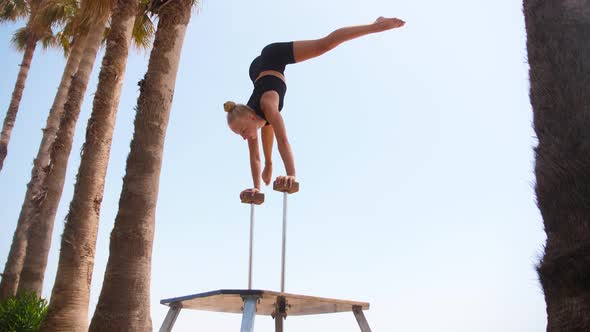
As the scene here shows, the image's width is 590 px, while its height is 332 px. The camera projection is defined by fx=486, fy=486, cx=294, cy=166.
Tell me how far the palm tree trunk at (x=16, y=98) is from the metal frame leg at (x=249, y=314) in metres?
13.7

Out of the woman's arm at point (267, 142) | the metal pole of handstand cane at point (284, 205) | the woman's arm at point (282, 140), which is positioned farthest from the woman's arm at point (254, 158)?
the metal pole of handstand cane at point (284, 205)

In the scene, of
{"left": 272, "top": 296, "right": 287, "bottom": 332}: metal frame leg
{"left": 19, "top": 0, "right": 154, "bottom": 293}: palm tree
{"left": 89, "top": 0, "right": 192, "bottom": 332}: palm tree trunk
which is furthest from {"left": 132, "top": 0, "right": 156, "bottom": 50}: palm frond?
{"left": 272, "top": 296, "right": 287, "bottom": 332}: metal frame leg

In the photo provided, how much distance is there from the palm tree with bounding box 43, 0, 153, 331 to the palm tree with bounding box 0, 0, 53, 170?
8.28 m

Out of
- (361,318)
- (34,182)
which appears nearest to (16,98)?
(34,182)

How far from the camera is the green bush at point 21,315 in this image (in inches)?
313

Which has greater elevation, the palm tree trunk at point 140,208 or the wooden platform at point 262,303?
the palm tree trunk at point 140,208

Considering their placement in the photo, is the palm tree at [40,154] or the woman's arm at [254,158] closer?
the woman's arm at [254,158]

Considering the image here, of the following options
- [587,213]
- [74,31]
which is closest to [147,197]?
[587,213]

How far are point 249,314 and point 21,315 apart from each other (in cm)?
690

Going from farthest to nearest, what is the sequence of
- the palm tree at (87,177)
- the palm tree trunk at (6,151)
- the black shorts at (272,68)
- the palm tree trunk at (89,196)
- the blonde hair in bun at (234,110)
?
the palm tree trunk at (6,151) → the palm tree at (87,177) → the palm tree trunk at (89,196) → the black shorts at (272,68) → the blonde hair in bun at (234,110)

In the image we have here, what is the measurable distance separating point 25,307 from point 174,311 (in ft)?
20.2

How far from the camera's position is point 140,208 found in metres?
5.25

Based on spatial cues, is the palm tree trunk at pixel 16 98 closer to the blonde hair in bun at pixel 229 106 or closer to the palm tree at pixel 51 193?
the palm tree at pixel 51 193

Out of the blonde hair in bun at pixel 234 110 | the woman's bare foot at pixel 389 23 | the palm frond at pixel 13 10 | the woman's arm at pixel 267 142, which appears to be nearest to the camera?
the woman's bare foot at pixel 389 23
